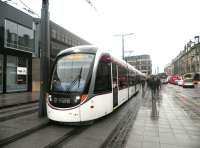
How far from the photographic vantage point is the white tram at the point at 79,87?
23.1 ft

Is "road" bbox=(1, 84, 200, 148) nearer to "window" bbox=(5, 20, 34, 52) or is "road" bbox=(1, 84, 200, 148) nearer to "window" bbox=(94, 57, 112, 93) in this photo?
"window" bbox=(94, 57, 112, 93)

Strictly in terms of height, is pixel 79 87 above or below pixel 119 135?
above

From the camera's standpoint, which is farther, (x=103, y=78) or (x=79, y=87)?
(x=103, y=78)

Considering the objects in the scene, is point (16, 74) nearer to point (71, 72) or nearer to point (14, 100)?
point (14, 100)

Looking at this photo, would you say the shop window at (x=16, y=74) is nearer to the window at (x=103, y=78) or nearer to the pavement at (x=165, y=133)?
the window at (x=103, y=78)

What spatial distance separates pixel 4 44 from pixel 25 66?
4226 millimetres

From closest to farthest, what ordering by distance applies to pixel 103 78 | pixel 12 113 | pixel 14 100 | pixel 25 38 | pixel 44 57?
pixel 103 78 → pixel 44 57 → pixel 12 113 → pixel 14 100 → pixel 25 38

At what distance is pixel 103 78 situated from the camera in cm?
816

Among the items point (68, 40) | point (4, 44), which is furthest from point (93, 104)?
point (68, 40)

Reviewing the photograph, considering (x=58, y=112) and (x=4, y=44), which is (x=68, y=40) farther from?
(x=58, y=112)

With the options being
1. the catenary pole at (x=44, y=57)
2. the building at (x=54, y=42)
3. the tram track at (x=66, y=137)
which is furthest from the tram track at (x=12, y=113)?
the building at (x=54, y=42)

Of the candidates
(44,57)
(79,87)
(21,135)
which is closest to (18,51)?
(44,57)

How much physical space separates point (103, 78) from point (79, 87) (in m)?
1.33

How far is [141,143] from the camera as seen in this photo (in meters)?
5.56
